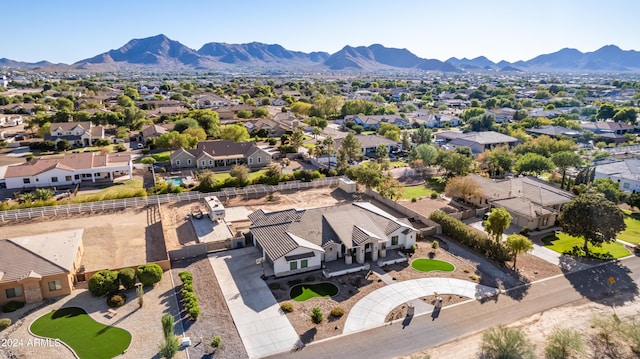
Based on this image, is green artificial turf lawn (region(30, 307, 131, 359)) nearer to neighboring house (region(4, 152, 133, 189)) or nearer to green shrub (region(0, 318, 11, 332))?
green shrub (region(0, 318, 11, 332))

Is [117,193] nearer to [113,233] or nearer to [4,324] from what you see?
[113,233]

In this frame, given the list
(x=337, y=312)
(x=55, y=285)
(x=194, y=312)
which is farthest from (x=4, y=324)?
(x=337, y=312)

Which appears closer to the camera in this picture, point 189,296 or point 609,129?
point 189,296

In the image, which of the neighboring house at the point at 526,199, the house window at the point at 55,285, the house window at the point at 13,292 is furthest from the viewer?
the neighboring house at the point at 526,199

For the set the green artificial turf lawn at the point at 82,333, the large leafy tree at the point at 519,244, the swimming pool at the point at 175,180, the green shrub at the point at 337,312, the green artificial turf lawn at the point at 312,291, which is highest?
the large leafy tree at the point at 519,244

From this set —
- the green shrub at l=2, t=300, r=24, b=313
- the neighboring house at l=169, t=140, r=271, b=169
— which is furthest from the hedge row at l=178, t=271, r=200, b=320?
the neighboring house at l=169, t=140, r=271, b=169

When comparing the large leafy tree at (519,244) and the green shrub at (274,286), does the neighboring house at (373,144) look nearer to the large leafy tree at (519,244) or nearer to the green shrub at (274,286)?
the large leafy tree at (519,244)

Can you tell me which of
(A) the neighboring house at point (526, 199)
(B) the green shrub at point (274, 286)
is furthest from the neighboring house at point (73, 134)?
(A) the neighboring house at point (526, 199)
